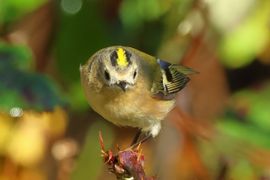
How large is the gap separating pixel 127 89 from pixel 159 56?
56.6 inches

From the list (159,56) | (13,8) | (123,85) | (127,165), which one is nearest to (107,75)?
(123,85)

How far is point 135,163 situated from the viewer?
2.52 meters

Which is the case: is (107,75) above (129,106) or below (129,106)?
above

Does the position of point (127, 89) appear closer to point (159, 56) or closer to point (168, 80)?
point (168, 80)

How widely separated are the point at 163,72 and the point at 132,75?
2.02ft

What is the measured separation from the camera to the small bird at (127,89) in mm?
3533

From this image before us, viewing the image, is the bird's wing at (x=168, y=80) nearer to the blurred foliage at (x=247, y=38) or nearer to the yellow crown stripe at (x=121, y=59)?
the yellow crown stripe at (x=121, y=59)

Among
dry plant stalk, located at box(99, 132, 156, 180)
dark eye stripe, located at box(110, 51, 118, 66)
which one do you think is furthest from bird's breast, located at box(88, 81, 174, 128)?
dry plant stalk, located at box(99, 132, 156, 180)

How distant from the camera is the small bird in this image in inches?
139

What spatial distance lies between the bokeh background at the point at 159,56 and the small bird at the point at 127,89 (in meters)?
0.62

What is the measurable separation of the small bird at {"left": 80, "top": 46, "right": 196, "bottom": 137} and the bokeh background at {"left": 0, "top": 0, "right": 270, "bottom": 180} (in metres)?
0.62

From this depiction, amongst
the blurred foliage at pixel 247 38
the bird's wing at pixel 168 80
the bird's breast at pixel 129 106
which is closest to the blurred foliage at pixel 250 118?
the blurred foliage at pixel 247 38

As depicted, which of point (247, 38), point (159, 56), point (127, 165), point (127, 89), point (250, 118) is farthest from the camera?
point (159, 56)

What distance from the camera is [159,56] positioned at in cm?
511
